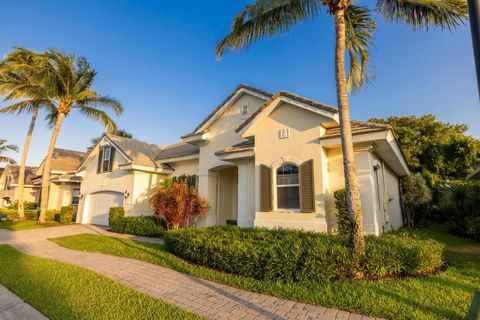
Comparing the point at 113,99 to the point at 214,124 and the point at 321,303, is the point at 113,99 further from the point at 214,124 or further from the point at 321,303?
the point at 321,303

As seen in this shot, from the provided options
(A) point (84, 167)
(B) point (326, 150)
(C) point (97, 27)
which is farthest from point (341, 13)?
(A) point (84, 167)

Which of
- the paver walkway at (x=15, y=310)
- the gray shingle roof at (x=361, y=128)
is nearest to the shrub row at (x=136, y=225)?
the paver walkway at (x=15, y=310)

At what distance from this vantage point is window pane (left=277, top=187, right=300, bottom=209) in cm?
1054

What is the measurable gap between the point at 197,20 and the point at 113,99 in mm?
12443

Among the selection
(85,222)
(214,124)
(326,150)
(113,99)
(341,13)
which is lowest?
(85,222)

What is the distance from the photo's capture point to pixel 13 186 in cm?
3688

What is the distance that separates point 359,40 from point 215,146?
919cm

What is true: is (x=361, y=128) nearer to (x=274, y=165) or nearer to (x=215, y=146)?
(x=274, y=165)

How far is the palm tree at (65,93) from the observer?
18.8 m

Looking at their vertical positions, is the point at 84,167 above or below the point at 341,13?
below

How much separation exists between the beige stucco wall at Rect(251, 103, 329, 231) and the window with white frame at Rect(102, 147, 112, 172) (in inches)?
537

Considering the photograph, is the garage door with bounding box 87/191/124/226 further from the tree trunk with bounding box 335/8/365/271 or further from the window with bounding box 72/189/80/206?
the tree trunk with bounding box 335/8/365/271

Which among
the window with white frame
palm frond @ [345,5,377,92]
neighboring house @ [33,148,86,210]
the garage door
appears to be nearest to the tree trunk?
palm frond @ [345,5,377,92]

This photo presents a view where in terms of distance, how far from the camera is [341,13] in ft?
25.4
